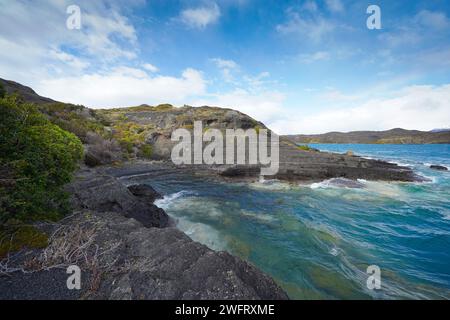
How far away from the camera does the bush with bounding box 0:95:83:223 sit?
6188 millimetres

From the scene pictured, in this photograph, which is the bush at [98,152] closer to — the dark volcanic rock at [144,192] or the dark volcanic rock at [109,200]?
the dark volcanic rock at [144,192]

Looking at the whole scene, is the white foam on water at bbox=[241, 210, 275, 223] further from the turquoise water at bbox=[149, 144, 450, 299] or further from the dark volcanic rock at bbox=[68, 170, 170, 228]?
the dark volcanic rock at bbox=[68, 170, 170, 228]

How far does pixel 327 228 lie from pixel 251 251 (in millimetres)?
→ 6528

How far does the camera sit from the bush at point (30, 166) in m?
6.19

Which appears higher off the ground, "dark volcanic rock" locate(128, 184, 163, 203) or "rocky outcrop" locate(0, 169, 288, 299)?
"rocky outcrop" locate(0, 169, 288, 299)

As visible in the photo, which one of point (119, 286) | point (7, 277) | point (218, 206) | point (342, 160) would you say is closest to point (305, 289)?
point (119, 286)

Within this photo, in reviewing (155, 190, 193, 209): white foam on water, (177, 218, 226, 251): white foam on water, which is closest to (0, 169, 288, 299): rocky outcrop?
(177, 218, 226, 251): white foam on water

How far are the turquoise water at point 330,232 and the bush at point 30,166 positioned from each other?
803 centimetres

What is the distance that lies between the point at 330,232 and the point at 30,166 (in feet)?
52.6

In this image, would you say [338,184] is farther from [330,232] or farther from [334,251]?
[334,251]

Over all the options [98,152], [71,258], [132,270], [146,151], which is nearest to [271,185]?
[132,270]

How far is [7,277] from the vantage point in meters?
5.07

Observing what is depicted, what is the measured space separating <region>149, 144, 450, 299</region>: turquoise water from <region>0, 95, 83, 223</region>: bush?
803 cm
